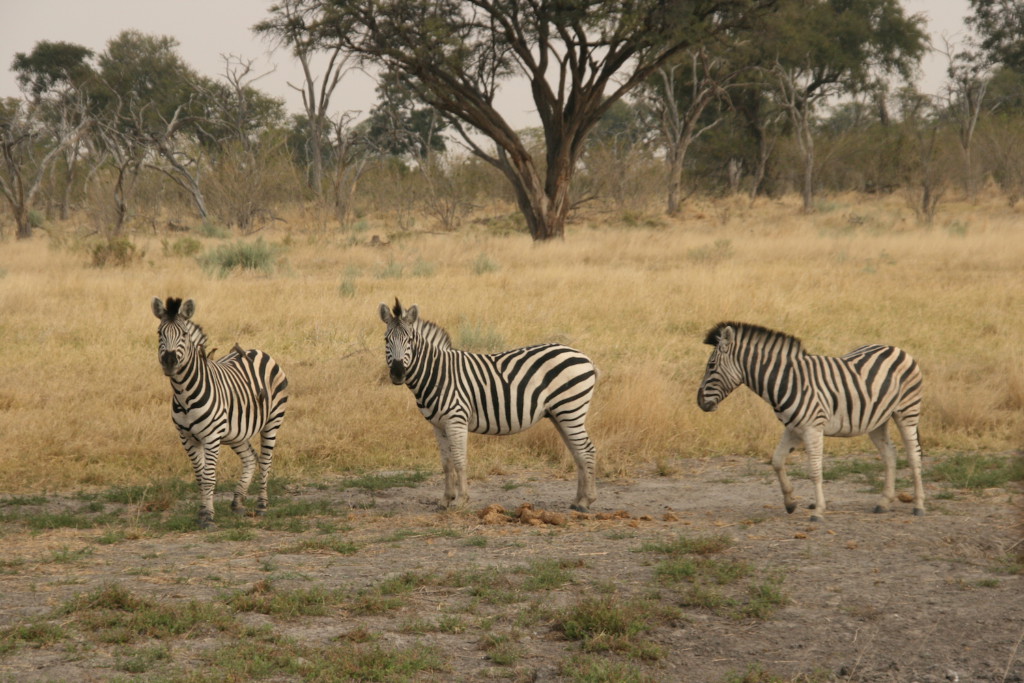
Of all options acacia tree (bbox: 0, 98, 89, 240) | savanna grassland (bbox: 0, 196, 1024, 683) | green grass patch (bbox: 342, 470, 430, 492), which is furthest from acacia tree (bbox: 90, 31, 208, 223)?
green grass patch (bbox: 342, 470, 430, 492)

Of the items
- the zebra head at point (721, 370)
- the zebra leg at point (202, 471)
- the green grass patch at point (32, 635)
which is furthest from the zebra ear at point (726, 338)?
the green grass patch at point (32, 635)

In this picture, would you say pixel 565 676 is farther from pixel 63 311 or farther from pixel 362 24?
pixel 362 24

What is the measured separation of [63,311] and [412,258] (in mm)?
8505

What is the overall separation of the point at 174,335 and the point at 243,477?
1.38 meters

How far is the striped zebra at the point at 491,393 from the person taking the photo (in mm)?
7273

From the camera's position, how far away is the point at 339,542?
6422 mm

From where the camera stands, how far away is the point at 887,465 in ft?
23.9

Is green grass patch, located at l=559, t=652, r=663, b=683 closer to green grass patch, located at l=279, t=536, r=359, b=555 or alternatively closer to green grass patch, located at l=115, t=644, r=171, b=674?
green grass patch, located at l=115, t=644, r=171, b=674

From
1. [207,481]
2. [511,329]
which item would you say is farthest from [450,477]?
[511,329]

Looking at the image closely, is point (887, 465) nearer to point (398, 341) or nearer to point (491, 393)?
point (491, 393)

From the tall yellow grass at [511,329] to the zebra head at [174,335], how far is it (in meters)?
2.34

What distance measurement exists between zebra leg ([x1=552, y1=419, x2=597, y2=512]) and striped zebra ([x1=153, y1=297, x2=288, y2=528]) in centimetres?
224

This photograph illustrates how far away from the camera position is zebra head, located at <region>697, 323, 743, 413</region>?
7.10m

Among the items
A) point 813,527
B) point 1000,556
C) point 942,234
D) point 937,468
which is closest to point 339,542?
point 813,527
